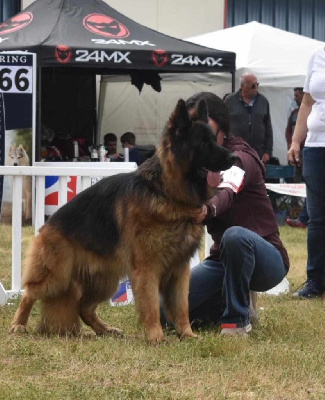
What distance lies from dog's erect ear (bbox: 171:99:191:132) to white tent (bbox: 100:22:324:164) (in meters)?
10.6

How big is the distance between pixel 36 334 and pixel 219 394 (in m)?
1.86

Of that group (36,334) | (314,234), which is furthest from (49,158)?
(36,334)

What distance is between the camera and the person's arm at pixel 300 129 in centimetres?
718

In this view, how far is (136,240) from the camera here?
16.4ft

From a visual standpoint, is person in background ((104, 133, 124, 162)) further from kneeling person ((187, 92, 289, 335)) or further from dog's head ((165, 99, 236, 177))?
dog's head ((165, 99, 236, 177))

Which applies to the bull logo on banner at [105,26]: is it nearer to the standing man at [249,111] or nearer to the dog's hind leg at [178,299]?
the standing man at [249,111]

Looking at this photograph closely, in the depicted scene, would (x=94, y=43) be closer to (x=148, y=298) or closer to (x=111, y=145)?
(x=111, y=145)

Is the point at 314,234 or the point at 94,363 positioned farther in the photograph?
the point at 314,234

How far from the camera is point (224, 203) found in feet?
16.6

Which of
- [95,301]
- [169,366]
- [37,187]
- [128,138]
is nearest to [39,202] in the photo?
[37,187]

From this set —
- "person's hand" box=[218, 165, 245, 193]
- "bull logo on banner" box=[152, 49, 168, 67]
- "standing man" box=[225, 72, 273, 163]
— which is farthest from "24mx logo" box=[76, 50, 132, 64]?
"person's hand" box=[218, 165, 245, 193]

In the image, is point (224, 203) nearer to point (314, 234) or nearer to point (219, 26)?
point (314, 234)

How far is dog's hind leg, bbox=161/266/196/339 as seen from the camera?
519cm

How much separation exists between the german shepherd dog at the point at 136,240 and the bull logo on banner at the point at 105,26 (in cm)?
802
